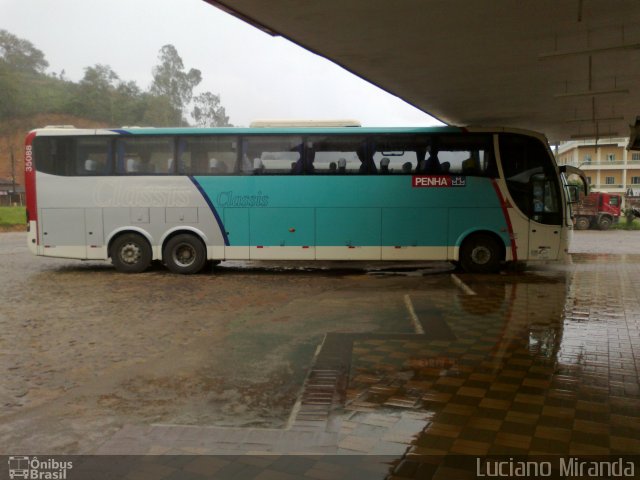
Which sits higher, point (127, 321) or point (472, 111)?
point (472, 111)

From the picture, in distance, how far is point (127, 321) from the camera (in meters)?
7.47

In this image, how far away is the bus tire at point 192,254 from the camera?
40.8 feet

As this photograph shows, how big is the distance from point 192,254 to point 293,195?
2.72m

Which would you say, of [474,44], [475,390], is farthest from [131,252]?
[475,390]

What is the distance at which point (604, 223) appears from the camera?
109ft

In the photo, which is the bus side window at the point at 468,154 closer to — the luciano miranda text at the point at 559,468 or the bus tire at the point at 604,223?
the luciano miranda text at the point at 559,468

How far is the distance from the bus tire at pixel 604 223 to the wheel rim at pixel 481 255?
2468 centimetres

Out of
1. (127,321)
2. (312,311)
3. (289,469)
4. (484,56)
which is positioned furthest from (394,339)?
(484,56)

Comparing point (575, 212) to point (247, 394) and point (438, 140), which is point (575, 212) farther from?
point (247, 394)

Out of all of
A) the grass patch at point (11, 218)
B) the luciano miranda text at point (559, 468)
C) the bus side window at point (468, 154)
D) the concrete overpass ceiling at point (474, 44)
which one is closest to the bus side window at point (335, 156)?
the concrete overpass ceiling at point (474, 44)

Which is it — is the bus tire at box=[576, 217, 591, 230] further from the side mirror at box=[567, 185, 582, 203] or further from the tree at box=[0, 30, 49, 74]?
the tree at box=[0, 30, 49, 74]

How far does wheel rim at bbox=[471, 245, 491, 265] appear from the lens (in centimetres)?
1234

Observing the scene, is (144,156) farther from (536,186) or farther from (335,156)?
(536,186)

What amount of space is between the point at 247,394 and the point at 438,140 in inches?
350
